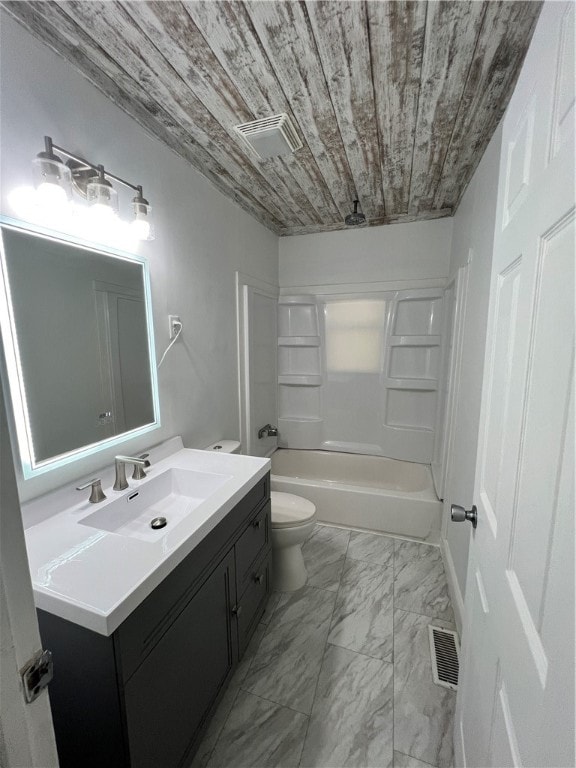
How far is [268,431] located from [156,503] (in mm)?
1571

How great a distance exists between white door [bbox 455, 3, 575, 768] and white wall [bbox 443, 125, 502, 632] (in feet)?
2.16

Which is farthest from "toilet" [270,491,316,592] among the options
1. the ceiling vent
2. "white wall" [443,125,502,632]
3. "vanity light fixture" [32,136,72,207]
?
the ceiling vent

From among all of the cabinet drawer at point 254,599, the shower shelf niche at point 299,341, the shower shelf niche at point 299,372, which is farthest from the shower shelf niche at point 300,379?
the cabinet drawer at point 254,599

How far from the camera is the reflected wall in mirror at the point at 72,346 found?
3.43ft

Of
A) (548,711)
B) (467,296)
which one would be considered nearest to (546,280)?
(548,711)

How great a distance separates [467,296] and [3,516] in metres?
2.14

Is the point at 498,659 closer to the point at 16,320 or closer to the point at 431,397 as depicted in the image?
the point at 16,320

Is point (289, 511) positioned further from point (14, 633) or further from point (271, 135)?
point (271, 135)

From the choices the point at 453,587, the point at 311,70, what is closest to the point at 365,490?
the point at 453,587

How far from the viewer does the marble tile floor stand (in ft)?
3.90

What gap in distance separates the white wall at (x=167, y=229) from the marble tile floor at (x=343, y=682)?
112cm

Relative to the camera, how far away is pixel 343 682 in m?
1.42

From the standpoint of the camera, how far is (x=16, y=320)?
1.03m

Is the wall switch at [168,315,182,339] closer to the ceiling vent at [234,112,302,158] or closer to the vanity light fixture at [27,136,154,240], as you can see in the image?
the vanity light fixture at [27,136,154,240]
